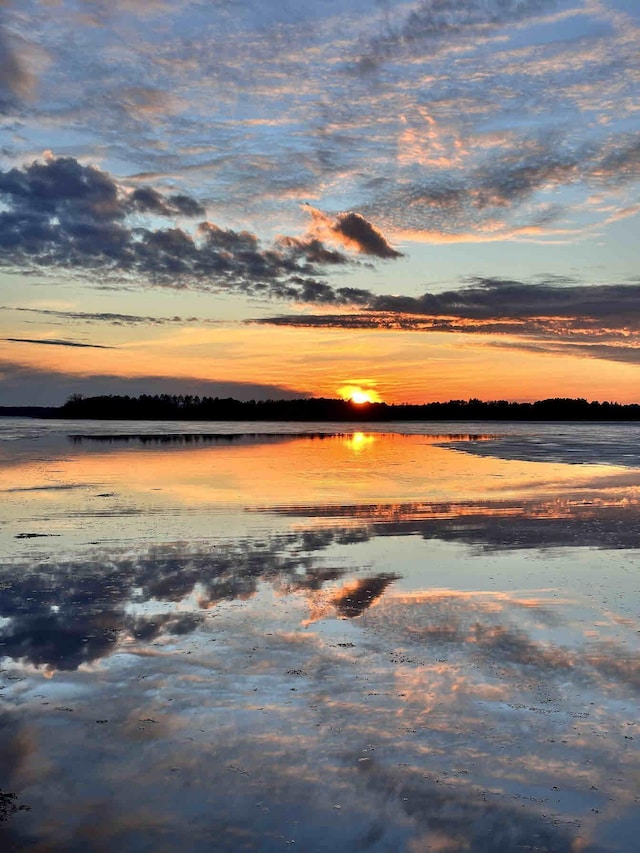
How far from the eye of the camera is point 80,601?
8.89m

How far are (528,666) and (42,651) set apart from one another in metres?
4.62

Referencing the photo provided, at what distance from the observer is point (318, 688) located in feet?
20.2

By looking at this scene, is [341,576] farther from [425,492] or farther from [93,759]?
[425,492]

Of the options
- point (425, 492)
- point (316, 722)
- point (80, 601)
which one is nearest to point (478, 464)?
point (425, 492)

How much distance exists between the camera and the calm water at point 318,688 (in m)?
4.27

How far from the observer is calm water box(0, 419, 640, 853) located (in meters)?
4.27

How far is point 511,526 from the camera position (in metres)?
15.0

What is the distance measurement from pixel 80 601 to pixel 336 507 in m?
9.25

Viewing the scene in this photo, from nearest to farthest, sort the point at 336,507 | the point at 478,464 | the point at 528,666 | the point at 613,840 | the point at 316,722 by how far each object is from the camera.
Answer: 1. the point at 613,840
2. the point at 316,722
3. the point at 528,666
4. the point at 336,507
5. the point at 478,464

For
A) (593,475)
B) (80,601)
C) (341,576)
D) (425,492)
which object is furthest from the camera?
(593,475)

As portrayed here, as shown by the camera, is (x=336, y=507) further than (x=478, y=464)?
No

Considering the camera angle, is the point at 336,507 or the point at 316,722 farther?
the point at 336,507

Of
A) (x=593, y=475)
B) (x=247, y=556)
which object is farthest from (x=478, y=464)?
(x=247, y=556)

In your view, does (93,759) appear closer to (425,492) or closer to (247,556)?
(247,556)
